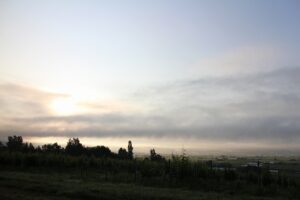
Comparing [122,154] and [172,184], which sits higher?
[122,154]

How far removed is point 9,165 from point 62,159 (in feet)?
22.9

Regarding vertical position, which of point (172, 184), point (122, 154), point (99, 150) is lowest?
point (172, 184)

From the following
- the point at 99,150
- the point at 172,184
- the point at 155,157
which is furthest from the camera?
the point at 99,150

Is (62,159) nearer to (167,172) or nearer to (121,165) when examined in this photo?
(121,165)

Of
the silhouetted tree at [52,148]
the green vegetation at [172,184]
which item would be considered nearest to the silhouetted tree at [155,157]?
the green vegetation at [172,184]

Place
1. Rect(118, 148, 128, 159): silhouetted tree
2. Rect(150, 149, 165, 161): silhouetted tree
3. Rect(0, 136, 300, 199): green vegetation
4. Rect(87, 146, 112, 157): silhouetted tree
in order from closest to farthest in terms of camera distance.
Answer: Rect(0, 136, 300, 199): green vegetation, Rect(150, 149, 165, 161): silhouetted tree, Rect(118, 148, 128, 159): silhouetted tree, Rect(87, 146, 112, 157): silhouetted tree

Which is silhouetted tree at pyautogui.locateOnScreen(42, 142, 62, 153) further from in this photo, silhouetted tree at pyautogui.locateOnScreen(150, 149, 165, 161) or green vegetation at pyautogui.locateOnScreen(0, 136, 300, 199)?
green vegetation at pyautogui.locateOnScreen(0, 136, 300, 199)

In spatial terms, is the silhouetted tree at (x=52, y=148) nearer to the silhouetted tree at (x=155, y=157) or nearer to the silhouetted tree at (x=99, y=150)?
the silhouetted tree at (x=99, y=150)

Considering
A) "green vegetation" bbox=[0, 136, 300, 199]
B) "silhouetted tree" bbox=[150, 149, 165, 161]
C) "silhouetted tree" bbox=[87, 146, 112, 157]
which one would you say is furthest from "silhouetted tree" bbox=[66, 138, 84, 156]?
"green vegetation" bbox=[0, 136, 300, 199]

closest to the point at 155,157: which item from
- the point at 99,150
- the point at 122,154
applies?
the point at 122,154

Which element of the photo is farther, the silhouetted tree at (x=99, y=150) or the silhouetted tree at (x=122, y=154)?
the silhouetted tree at (x=99, y=150)

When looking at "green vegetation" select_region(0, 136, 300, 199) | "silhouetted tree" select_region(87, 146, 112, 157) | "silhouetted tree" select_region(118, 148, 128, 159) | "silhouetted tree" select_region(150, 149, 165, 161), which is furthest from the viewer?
"silhouetted tree" select_region(87, 146, 112, 157)

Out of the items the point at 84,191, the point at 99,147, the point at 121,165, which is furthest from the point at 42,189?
the point at 99,147

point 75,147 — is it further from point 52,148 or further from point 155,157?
point 155,157
